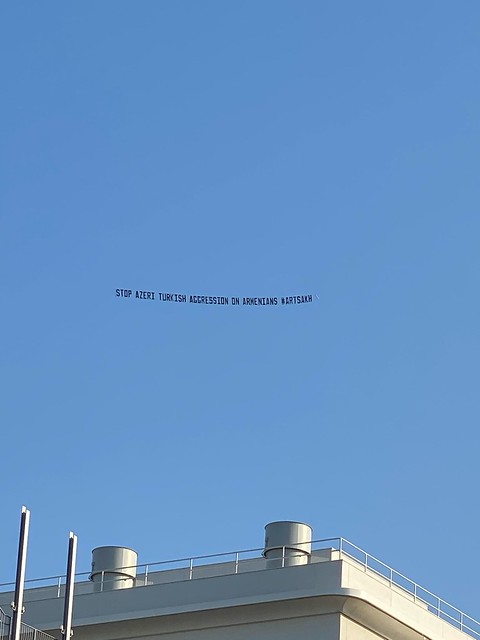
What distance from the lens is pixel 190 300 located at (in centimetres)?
5725

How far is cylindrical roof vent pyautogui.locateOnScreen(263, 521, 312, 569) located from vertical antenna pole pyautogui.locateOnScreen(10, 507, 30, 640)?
13.2 m

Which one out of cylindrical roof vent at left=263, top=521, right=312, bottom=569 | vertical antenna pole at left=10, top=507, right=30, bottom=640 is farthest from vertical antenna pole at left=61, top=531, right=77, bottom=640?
cylindrical roof vent at left=263, top=521, right=312, bottom=569

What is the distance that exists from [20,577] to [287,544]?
14.7 meters

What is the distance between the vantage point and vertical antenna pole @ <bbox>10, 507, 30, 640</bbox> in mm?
46812

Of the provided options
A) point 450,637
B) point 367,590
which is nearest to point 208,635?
point 367,590

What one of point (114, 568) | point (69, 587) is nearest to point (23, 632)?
point (69, 587)

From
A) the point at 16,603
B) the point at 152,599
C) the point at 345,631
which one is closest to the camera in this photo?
the point at 16,603

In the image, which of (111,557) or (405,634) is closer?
(405,634)

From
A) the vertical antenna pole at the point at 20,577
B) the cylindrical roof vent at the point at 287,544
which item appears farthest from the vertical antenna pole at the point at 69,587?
the cylindrical roof vent at the point at 287,544

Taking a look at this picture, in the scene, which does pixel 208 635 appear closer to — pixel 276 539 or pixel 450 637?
pixel 276 539

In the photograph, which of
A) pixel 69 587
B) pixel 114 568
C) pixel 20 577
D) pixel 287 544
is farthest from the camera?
pixel 114 568

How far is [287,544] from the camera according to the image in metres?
59.6

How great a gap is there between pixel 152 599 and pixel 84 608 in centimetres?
276

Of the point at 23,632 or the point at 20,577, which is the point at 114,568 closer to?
the point at 23,632
